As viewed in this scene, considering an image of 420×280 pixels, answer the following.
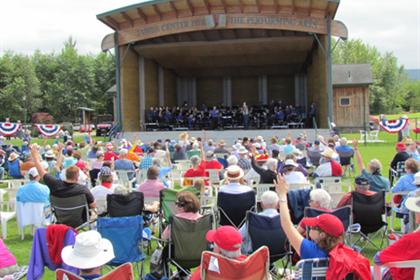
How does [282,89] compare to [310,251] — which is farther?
[282,89]

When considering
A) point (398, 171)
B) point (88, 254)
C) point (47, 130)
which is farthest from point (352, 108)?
point (88, 254)

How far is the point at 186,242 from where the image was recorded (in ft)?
14.5

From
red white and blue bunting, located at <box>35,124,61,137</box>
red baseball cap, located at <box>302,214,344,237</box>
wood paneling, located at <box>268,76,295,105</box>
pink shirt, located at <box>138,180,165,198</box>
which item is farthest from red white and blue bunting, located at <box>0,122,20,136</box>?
wood paneling, located at <box>268,76,295,105</box>

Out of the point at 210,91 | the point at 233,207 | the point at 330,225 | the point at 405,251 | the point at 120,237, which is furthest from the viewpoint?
the point at 210,91

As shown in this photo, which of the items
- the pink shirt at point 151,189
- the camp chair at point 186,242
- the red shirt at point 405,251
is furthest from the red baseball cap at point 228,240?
the pink shirt at point 151,189

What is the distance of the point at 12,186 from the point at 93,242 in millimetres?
5624

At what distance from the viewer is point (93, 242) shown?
3.19m

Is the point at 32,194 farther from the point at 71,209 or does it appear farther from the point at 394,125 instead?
the point at 394,125

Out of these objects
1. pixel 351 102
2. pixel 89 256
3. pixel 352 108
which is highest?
pixel 351 102

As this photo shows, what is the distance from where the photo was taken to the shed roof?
92.9 ft

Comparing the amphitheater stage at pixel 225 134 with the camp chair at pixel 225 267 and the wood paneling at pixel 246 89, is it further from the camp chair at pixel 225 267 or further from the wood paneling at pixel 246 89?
the camp chair at pixel 225 267

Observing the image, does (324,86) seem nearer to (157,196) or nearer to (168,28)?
(168,28)

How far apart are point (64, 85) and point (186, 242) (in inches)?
1930

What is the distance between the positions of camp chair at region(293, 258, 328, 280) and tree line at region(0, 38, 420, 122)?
46935 mm
